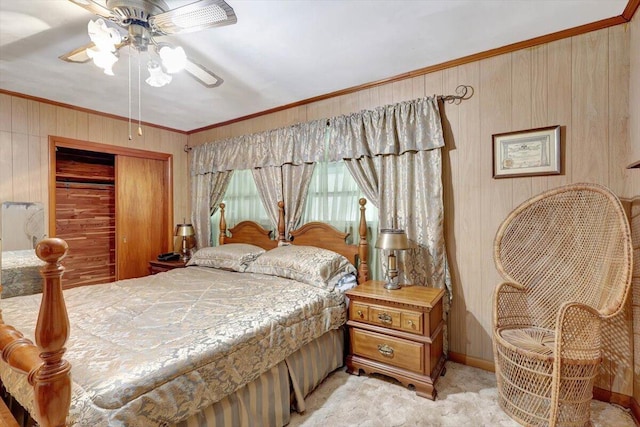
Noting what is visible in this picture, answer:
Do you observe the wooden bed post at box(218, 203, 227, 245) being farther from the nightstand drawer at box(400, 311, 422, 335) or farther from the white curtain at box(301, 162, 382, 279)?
the nightstand drawer at box(400, 311, 422, 335)

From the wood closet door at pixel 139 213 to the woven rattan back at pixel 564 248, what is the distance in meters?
4.08

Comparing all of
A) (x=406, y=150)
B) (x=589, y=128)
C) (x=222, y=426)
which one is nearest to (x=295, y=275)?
(x=222, y=426)

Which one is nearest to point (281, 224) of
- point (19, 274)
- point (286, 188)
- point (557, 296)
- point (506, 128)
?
point (286, 188)

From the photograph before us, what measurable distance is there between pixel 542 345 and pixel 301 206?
7.63 ft

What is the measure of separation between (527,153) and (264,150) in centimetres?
261

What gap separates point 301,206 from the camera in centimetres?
331

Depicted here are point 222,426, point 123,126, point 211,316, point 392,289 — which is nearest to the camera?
point 222,426

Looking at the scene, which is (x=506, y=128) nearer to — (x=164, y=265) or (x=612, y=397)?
(x=612, y=397)

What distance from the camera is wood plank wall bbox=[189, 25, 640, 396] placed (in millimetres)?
1996

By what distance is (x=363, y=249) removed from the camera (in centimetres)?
280

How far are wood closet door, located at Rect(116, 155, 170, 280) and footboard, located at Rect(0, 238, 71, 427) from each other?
331cm

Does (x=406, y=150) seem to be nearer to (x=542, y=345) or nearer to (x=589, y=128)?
(x=589, y=128)

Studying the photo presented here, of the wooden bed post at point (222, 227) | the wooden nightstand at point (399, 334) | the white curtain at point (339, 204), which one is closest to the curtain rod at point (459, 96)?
the white curtain at point (339, 204)

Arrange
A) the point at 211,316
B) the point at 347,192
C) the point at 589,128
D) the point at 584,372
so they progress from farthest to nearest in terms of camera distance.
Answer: the point at 347,192 < the point at 589,128 < the point at 211,316 < the point at 584,372
